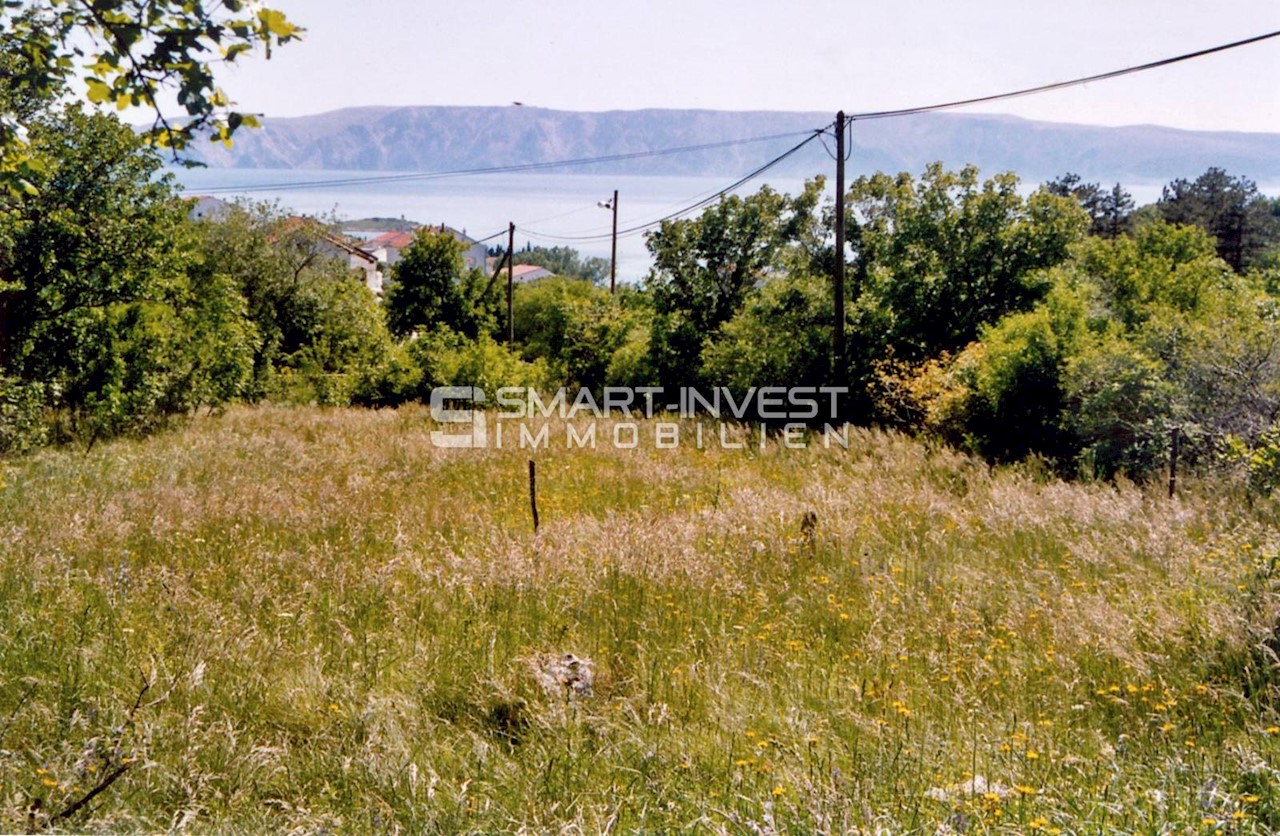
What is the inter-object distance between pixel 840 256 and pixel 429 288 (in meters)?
26.5

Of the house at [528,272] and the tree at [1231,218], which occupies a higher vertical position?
the house at [528,272]

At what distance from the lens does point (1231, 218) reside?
37.2 meters

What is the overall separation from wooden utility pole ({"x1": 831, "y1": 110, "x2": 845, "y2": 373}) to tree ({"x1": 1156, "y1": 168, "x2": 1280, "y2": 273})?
31.0 metres

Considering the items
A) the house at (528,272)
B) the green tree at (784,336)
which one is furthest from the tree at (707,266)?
the house at (528,272)

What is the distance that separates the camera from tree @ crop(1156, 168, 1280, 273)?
36281 millimetres

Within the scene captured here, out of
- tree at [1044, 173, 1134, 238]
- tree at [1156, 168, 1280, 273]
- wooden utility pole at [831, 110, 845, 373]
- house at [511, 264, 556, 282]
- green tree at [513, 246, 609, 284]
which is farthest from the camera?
green tree at [513, 246, 609, 284]

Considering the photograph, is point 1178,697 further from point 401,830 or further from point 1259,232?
point 1259,232

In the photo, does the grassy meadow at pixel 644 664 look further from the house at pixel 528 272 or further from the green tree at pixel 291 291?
the house at pixel 528 272

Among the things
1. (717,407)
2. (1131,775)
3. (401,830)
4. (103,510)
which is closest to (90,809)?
(401,830)

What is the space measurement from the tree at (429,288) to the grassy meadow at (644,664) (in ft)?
96.0

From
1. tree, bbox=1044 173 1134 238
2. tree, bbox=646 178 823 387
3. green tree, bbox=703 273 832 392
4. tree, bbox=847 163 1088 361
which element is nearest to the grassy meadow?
green tree, bbox=703 273 832 392

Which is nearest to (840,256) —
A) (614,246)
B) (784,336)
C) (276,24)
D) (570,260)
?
(784,336)

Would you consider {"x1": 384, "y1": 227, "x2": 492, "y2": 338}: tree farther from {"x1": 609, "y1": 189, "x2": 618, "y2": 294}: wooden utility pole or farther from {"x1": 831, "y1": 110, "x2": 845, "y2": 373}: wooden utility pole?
{"x1": 831, "y1": 110, "x2": 845, "y2": 373}: wooden utility pole

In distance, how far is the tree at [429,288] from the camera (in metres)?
36.4
